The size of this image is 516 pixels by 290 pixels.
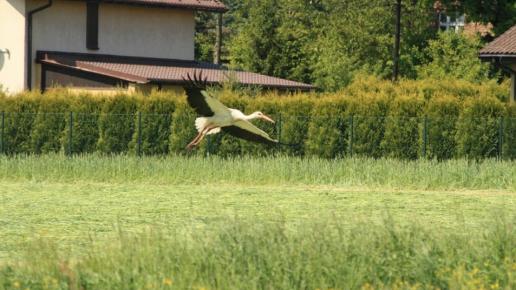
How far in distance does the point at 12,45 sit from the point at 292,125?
13.1 metres

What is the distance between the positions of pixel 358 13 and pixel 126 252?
1768 inches

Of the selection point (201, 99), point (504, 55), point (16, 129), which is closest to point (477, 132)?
point (504, 55)

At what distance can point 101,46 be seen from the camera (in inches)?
1713

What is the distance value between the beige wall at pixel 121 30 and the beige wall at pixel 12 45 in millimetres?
421

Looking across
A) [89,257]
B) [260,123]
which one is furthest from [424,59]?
[89,257]

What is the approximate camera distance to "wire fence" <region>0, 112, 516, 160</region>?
104 ft

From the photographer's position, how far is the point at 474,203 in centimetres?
2295

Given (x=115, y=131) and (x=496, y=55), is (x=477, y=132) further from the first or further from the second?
(x=115, y=131)

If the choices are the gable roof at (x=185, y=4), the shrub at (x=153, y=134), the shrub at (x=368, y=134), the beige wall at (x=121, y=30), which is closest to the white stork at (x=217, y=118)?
the shrub at (x=368, y=134)

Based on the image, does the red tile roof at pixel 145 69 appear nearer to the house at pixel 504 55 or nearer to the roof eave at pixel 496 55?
the roof eave at pixel 496 55

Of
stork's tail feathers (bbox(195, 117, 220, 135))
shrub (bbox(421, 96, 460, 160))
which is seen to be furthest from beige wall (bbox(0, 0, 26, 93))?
stork's tail feathers (bbox(195, 117, 220, 135))

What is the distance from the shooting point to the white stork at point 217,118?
64.8 ft

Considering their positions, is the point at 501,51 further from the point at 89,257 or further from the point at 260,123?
the point at 89,257

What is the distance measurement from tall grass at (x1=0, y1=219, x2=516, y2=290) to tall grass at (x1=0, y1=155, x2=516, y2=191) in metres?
14.1
